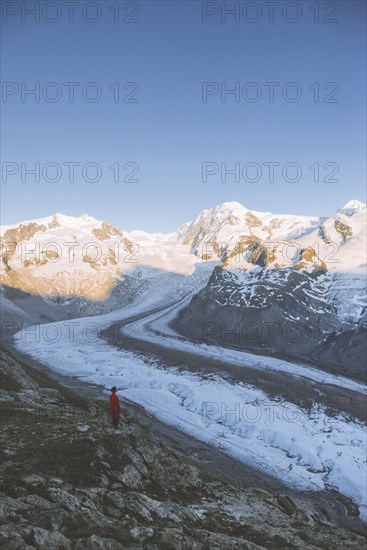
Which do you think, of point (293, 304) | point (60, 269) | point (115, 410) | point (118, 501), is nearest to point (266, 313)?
point (293, 304)

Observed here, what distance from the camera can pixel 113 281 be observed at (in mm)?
170250

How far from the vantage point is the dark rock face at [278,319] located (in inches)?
2640

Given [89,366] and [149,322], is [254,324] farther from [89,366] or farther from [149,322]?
[89,366]

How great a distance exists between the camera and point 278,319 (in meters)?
81.1

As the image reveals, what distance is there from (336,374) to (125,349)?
3530 cm

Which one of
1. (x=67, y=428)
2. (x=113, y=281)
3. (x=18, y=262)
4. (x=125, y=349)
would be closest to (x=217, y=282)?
(x=125, y=349)

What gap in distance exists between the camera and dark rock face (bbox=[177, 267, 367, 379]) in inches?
2640

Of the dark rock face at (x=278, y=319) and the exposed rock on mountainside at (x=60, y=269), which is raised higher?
the exposed rock on mountainside at (x=60, y=269)

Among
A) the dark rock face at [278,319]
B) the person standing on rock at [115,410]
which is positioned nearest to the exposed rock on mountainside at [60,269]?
the dark rock face at [278,319]

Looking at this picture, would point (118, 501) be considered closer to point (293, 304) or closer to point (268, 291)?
point (293, 304)

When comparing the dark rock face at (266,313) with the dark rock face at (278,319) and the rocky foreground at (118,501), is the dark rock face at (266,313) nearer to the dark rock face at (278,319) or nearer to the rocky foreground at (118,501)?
the dark rock face at (278,319)

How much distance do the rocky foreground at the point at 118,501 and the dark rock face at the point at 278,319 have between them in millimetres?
47085

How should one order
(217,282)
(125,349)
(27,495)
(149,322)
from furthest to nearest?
(217,282)
(149,322)
(125,349)
(27,495)

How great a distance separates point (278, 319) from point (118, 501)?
73.3 m
